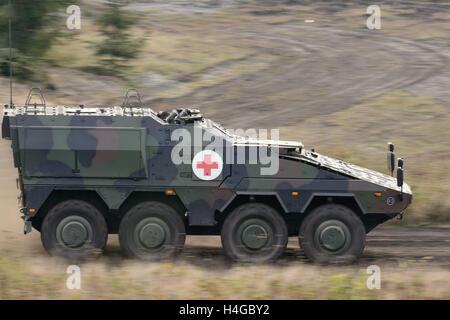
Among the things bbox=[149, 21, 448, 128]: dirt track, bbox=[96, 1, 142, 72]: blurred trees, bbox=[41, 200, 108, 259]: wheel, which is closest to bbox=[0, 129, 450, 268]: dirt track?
bbox=[41, 200, 108, 259]: wheel

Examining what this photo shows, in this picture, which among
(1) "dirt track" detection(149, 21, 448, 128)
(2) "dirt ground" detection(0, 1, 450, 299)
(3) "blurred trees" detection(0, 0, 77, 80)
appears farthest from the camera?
(1) "dirt track" detection(149, 21, 448, 128)

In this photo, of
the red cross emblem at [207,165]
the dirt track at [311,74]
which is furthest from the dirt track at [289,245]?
the dirt track at [311,74]

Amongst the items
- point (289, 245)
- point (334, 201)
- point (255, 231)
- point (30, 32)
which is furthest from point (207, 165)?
point (30, 32)

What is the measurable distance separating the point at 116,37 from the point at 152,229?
14.7 metres

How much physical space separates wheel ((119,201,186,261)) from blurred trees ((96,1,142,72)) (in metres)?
14.3

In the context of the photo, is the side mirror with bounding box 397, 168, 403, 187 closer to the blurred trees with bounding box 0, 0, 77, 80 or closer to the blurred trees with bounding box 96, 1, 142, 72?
the blurred trees with bounding box 0, 0, 77, 80

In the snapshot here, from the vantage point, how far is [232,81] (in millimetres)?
27641

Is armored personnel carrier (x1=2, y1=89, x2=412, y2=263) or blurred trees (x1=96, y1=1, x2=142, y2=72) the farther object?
blurred trees (x1=96, y1=1, x2=142, y2=72)

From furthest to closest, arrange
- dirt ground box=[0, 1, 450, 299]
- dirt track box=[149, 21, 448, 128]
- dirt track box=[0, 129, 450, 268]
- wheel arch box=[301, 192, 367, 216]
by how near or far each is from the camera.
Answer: dirt track box=[149, 21, 448, 128] < dirt track box=[0, 129, 450, 268] < wheel arch box=[301, 192, 367, 216] < dirt ground box=[0, 1, 450, 299]

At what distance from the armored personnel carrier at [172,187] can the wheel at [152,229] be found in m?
0.02

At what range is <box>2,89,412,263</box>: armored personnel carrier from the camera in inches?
505

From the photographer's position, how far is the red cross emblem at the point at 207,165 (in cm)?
1291

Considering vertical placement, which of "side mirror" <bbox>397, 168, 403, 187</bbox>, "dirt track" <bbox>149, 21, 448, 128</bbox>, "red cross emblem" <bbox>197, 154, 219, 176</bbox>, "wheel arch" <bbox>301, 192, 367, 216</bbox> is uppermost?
"dirt track" <bbox>149, 21, 448, 128</bbox>
